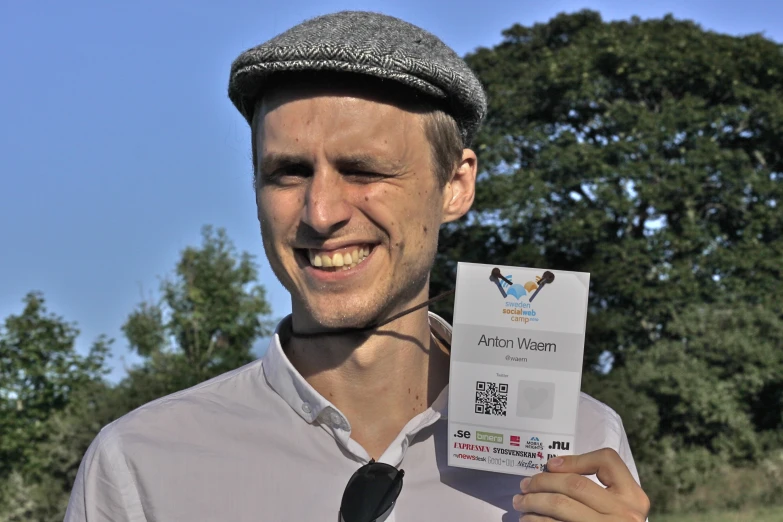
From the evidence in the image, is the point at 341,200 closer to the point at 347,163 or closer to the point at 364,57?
the point at 347,163

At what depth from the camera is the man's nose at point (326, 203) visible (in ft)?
6.44

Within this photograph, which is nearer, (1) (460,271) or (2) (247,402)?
(1) (460,271)

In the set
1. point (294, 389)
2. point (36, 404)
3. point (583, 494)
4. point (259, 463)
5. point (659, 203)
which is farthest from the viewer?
point (659, 203)

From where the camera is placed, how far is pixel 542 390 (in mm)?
1944

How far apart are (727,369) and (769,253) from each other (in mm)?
2486

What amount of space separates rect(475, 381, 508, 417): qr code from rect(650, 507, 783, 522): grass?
37.2ft

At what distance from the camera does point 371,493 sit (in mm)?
1954

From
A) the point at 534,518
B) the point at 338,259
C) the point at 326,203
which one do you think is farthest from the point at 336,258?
the point at 534,518

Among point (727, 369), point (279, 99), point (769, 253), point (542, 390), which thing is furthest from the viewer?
point (769, 253)

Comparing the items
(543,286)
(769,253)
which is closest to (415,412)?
(543,286)

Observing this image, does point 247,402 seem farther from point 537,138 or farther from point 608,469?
point 537,138

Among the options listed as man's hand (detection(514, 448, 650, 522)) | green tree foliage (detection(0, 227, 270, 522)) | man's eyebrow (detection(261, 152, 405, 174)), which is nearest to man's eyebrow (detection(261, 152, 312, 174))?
man's eyebrow (detection(261, 152, 405, 174))

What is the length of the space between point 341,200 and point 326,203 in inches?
1.7

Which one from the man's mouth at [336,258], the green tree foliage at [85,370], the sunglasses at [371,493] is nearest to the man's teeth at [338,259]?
the man's mouth at [336,258]
